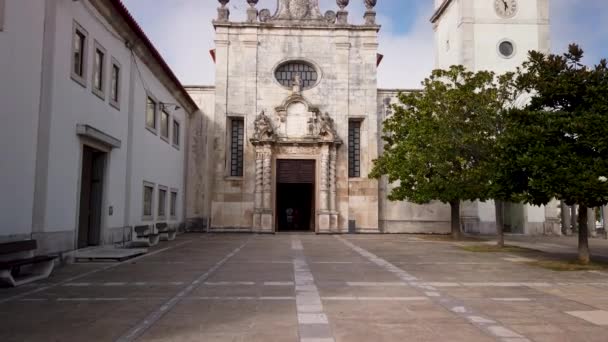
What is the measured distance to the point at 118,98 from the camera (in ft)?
58.1

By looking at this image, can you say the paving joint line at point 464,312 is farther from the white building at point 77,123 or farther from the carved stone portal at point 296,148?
the carved stone portal at point 296,148

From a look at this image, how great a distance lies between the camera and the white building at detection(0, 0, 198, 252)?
11023 mm

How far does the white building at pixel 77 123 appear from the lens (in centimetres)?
1102

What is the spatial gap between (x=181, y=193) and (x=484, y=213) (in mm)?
16985

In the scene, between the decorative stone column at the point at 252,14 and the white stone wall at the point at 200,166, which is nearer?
the white stone wall at the point at 200,166

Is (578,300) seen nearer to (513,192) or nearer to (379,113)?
(513,192)

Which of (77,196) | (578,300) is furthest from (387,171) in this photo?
(578,300)

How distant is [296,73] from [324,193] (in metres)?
7.51

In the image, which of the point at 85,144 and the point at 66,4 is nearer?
the point at 66,4

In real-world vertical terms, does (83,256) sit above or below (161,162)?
below

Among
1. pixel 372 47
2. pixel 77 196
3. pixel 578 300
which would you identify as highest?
pixel 372 47

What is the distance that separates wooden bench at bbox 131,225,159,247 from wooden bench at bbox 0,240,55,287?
20.9 ft

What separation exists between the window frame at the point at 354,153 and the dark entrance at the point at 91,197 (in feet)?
53.6

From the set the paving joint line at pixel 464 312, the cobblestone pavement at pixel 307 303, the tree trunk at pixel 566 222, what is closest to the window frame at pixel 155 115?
the cobblestone pavement at pixel 307 303
